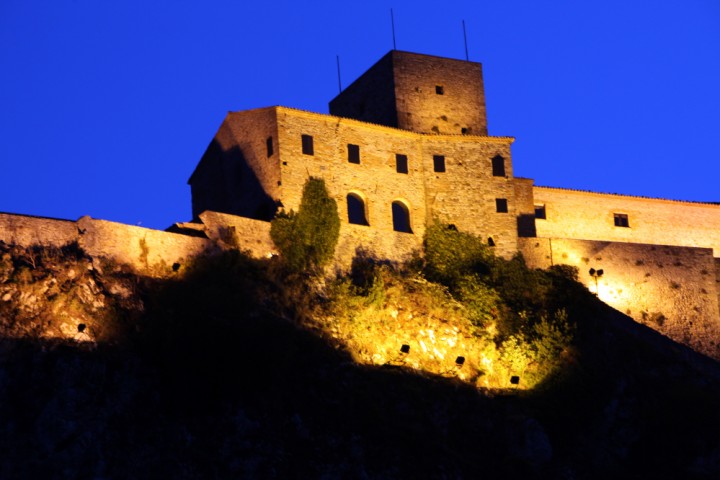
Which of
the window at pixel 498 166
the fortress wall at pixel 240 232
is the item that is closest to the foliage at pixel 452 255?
the window at pixel 498 166

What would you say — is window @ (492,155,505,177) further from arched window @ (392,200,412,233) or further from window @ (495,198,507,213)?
arched window @ (392,200,412,233)

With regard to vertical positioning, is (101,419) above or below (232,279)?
below

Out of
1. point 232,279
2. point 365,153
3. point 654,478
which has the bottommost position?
point 654,478

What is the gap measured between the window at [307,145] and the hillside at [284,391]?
570 centimetres

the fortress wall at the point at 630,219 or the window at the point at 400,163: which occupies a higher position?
the window at the point at 400,163

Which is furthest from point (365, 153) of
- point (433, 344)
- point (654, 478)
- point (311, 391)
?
point (654, 478)

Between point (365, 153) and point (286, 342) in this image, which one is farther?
point (365, 153)

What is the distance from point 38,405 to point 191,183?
23.9 meters

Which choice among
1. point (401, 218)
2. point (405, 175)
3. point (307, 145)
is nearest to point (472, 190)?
point (405, 175)

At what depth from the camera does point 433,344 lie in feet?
190

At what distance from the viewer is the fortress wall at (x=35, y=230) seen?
50.3 m

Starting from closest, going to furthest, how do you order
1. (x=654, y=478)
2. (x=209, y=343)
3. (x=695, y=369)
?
(x=209, y=343)
(x=654, y=478)
(x=695, y=369)

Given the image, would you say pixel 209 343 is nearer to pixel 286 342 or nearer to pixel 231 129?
pixel 286 342

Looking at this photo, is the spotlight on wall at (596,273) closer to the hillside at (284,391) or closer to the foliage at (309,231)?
the hillside at (284,391)
